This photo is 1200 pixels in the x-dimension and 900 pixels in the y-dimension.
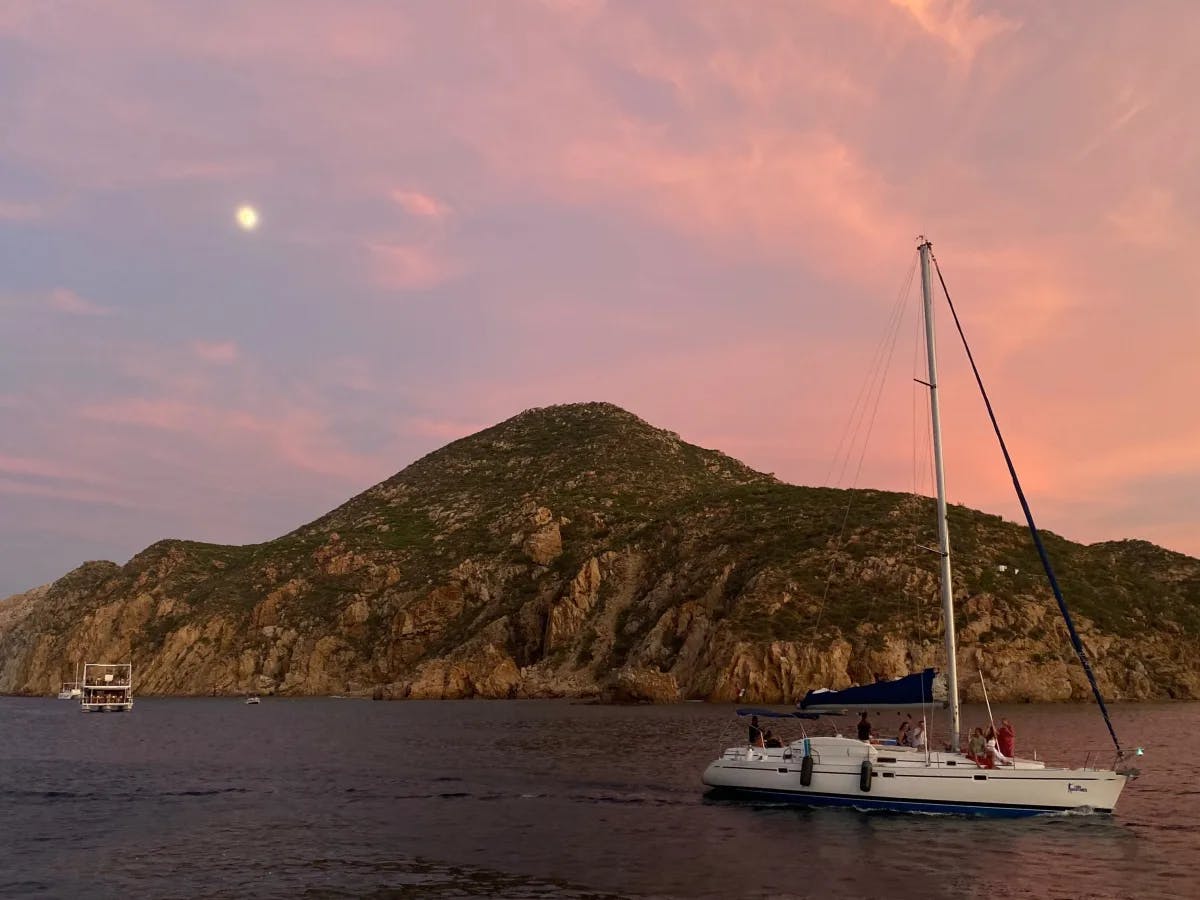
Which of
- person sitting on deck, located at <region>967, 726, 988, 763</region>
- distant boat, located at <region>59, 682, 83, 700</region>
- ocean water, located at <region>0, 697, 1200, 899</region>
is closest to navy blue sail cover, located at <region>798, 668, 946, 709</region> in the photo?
person sitting on deck, located at <region>967, 726, 988, 763</region>

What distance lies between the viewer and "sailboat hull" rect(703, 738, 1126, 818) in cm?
3522

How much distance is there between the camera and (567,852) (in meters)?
30.6

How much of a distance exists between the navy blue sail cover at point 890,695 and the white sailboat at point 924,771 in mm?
45

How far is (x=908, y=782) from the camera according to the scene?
121 ft

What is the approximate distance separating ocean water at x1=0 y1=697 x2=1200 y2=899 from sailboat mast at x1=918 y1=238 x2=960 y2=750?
445cm

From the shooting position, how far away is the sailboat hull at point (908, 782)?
35219mm

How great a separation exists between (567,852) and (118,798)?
84.3 feet

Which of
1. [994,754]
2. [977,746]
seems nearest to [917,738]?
[977,746]

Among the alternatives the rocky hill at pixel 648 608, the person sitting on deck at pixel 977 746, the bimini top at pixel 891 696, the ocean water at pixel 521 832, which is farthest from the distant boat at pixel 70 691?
the person sitting on deck at pixel 977 746

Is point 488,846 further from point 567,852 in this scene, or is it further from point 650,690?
point 650,690

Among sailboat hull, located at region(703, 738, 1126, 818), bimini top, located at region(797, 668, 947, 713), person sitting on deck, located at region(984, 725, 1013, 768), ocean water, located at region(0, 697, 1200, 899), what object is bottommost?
ocean water, located at region(0, 697, 1200, 899)

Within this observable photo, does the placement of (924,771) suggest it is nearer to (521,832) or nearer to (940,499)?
(940,499)

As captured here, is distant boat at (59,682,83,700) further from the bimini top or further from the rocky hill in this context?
the bimini top

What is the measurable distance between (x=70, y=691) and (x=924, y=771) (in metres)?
183
